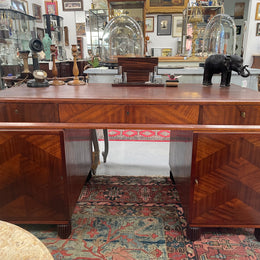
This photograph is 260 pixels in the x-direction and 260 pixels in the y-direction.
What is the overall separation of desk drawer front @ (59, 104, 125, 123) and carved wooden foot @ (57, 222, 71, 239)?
62 centimetres

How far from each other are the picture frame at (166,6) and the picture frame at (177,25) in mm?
226

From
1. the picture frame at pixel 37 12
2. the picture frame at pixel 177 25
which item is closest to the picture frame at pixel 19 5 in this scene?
the picture frame at pixel 37 12

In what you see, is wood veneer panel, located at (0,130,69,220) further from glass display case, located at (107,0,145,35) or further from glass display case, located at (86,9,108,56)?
glass display case, located at (86,9,108,56)

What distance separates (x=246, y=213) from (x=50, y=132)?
1161mm

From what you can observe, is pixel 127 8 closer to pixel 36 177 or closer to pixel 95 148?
pixel 95 148

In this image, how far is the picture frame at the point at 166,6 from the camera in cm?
630

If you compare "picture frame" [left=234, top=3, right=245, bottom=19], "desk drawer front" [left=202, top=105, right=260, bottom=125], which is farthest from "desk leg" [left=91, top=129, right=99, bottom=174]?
"picture frame" [left=234, top=3, right=245, bottom=19]

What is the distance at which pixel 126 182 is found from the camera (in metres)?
2.22

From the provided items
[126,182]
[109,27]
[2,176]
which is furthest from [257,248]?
[109,27]

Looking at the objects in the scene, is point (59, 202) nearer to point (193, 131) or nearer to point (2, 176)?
A: point (2, 176)

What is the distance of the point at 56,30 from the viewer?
7605 millimetres

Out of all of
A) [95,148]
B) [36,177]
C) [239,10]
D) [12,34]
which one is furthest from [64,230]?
[239,10]

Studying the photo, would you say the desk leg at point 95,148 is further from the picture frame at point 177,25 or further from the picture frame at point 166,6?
the picture frame at point 177,25

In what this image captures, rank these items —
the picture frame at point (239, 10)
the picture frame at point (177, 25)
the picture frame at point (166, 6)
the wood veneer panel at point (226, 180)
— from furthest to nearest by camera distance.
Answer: the picture frame at point (239, 10) < the picture frame at point (177, 25) < the picture frame at point (166, 6) < the wood veneer panel at point (226, 180)
